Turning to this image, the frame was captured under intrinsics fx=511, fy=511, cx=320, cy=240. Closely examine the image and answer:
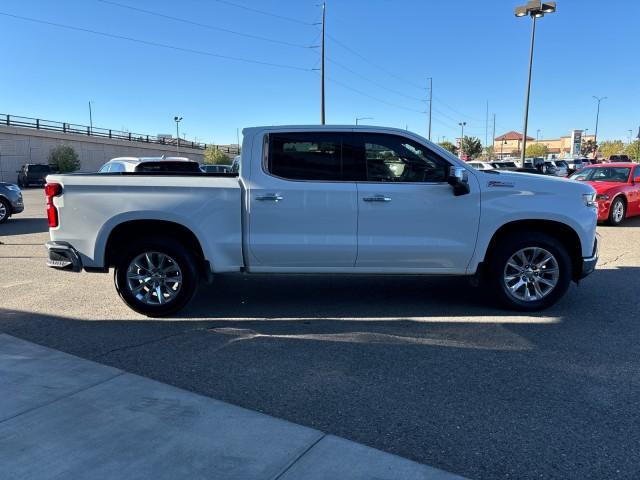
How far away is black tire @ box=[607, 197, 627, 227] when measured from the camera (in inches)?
515

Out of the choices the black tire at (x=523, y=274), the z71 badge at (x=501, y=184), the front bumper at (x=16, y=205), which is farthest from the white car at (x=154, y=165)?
the black tire at (x=523, y=274)

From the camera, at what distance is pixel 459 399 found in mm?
3682

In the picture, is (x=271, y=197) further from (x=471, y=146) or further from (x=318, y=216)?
(x=471, y=146)

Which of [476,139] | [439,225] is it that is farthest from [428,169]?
[476,139]

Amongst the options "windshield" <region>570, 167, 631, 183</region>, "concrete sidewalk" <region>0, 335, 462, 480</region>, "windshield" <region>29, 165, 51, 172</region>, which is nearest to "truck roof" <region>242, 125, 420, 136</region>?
"concrete sidewalk" <region>0, 335, 462, 480</region>

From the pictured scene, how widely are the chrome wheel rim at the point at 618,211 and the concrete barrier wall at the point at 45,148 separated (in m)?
48.2

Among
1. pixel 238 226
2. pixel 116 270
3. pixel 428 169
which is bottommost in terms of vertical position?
pixel 116 270

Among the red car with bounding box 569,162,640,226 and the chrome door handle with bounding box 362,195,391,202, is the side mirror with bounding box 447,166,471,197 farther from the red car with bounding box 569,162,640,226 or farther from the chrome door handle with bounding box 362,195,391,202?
the red car with bounding box 569,162,640,226

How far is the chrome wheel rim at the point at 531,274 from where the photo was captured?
18.7 ft

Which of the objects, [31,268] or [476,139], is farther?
[476,139]

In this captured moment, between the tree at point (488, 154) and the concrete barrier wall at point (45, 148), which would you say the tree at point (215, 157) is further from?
the tree at point (488, 154)

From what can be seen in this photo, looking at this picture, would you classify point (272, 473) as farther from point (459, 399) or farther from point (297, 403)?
point (459, 399)

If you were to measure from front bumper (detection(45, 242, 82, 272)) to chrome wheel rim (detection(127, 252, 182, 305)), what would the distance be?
0.58 meters

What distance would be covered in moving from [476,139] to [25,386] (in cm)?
9656
